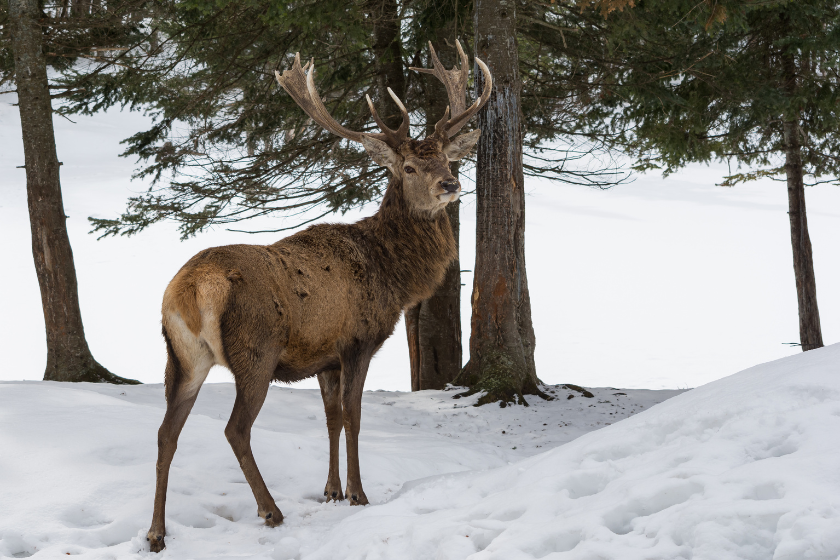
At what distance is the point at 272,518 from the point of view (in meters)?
4.29

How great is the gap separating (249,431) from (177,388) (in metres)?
0.49

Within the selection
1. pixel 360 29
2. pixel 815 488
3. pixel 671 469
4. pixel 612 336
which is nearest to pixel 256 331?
pixel 671 469

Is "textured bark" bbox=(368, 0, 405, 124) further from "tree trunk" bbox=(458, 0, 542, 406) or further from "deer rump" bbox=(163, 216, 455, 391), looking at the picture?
"deer rump" bbox=(163, 216, 455, 391)

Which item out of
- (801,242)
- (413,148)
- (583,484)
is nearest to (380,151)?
(413,148)

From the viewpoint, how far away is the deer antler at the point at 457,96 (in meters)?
5.98

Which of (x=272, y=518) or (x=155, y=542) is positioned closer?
(x=155, y=542)

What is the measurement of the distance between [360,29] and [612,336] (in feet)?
60.7

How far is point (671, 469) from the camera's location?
316cm

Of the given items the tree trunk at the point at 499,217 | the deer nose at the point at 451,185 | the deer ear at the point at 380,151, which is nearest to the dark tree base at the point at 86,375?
the tree trunk at the point at 499,217

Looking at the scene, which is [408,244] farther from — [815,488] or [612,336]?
[612,336]

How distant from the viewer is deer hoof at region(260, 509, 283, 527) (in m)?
4.29

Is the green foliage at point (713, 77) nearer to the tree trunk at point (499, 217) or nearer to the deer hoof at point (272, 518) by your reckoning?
the tree trunk at point (499, 217)

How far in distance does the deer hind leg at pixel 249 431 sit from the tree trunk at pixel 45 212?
226 inches

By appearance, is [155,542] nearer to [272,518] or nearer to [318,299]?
[272,518]
